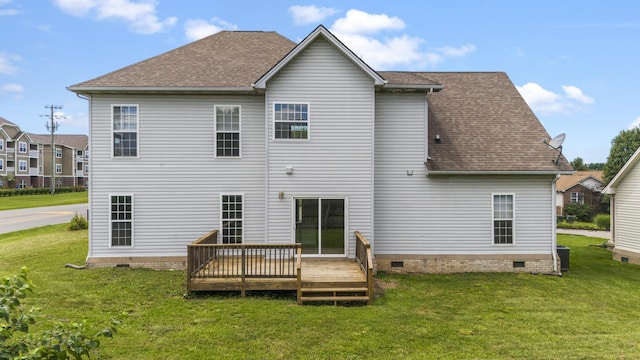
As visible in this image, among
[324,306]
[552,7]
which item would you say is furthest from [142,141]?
[552,7]

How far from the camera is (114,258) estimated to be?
1145 centimetres

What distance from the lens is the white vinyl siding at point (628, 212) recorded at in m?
14.2

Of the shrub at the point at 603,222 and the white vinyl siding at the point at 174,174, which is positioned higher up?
the white vinyl siding at the point at 174,174

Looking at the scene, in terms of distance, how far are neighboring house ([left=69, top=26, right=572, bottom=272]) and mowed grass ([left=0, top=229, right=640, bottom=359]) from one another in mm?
1190

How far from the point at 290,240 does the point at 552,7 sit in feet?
61.3

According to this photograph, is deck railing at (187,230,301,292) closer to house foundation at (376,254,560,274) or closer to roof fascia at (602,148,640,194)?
house foundation at (376,254,560,274)

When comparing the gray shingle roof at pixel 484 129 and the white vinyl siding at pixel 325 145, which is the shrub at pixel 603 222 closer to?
the gray shingle roof at pixel 484 129

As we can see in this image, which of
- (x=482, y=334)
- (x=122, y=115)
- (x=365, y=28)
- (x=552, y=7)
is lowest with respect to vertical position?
(x=482, y=334)

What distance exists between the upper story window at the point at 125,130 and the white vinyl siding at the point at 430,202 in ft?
26.5

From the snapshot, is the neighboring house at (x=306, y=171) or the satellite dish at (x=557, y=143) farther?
the satellite dish at (x=557, y=143)

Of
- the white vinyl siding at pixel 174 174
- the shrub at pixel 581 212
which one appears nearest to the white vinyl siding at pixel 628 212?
the white vinyl siding at pixel 174 174

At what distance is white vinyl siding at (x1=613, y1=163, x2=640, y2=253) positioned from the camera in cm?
1419

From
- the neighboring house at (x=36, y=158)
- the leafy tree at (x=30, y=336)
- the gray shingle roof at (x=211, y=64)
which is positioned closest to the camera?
the leafy tree at (x=30, y=336)

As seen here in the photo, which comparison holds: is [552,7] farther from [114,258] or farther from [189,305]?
[114,258]
